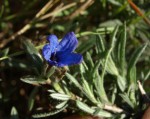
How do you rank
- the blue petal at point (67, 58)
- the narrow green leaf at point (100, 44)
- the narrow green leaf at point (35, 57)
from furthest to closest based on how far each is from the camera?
A: the narrow green leaf at point (100, 44) < the narrow green leaf at point (35, 57) < the blue petal at point (67, 58)

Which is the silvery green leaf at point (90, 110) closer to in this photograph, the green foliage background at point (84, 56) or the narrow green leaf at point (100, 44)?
the green foliage background at point (84, 56)

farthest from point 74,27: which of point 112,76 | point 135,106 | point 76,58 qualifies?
point 76,58

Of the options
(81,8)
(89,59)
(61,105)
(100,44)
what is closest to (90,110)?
(61,105)

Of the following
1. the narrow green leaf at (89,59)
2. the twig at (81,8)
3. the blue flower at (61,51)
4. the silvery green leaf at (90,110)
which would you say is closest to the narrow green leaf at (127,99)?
the silvery green leaf at (90,110)

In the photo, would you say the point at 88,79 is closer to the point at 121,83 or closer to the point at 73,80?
the point at 73,80

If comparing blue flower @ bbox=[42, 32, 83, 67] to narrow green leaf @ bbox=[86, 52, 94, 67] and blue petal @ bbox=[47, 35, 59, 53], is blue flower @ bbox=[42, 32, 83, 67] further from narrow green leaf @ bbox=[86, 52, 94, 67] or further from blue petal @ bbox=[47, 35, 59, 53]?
narrow green leaf @ bbox=[86, 52, 94, 67]

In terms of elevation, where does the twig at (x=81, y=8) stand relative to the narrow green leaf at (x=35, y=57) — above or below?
below

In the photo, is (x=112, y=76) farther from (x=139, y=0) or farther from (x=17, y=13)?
(x=17, y=13)

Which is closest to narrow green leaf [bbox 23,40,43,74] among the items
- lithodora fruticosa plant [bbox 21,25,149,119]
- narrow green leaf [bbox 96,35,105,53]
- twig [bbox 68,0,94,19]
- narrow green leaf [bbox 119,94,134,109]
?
lithodora fruticosa plant [bbox 21,25,149,119]
